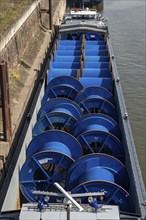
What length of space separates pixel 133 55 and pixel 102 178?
2225 centimetres

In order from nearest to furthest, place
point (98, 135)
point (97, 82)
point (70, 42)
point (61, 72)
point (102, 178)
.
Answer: point (102, 178) → point (98, 135) → point (97, 82) → point (61, 72) → point (70, 42)

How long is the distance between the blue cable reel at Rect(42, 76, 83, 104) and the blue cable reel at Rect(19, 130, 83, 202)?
4.40m

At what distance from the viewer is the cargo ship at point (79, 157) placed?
23.4 ft

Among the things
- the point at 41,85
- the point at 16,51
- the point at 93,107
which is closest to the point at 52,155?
the point at 93,107

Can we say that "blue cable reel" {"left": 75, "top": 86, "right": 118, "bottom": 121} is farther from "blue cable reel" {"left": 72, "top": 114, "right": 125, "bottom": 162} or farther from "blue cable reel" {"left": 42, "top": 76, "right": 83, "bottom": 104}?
"blue cable reel" {"left": 72, "top": 114, "right": 125, "bottom": 162}

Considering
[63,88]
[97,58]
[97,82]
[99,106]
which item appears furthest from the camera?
[97,58]

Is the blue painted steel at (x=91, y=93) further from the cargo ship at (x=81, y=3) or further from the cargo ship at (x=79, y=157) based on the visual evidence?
the cargo ship at (x=81, y=3)

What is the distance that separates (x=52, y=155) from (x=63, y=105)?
3.45 meters

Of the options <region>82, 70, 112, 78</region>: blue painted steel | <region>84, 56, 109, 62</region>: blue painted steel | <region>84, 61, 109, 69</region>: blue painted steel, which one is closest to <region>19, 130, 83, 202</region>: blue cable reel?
<region>82, 70, 112, 78</region>: blue painted steel

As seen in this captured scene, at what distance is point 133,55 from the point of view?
30.8 m

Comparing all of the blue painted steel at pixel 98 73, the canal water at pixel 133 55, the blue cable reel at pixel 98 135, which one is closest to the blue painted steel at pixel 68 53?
the blue painted steel at pixel 98 73

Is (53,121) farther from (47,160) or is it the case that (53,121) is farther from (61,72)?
(61,72)

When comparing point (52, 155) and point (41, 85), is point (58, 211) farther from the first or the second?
point (41, 85)

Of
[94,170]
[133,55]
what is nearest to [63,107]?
→ [94,170]
